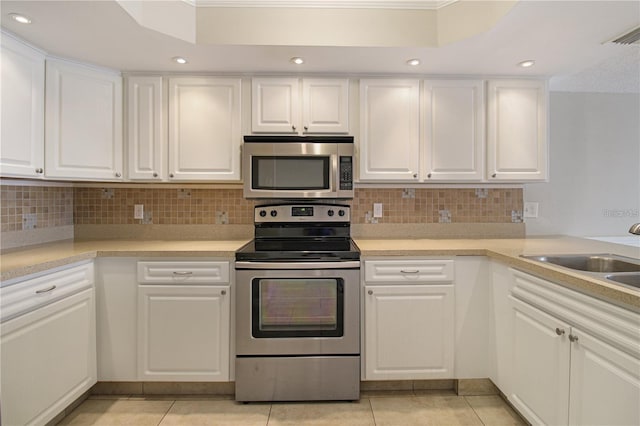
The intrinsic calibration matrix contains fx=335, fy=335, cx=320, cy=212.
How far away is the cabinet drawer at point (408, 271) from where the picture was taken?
1970 millimetres

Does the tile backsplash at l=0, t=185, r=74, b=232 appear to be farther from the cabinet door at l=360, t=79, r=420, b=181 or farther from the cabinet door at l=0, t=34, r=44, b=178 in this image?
the cabinet door at l=360, t=79, r=420, b=181

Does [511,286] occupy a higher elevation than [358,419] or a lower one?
higher

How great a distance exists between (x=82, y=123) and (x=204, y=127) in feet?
2.39

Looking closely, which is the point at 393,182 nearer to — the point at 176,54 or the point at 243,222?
the point at 243,222

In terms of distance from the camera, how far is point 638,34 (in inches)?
66.7

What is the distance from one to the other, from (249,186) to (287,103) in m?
0.61

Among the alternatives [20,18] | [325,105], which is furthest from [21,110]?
[325,105]

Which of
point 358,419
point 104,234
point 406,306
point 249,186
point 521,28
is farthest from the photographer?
point 104,234

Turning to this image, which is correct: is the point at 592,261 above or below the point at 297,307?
above

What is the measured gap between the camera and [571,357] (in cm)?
133

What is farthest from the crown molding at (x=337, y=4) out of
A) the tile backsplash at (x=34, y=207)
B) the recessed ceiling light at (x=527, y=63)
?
the tile backsplash at (x=34, y=207)

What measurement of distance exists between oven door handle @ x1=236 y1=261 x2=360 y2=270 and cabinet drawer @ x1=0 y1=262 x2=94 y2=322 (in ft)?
2.73

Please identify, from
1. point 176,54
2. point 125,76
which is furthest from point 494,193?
point 125,76

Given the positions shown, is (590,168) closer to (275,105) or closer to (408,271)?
(408,271)
